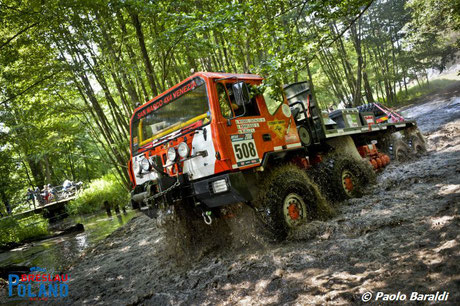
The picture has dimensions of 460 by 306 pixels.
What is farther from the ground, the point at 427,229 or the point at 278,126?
the point at 278,126

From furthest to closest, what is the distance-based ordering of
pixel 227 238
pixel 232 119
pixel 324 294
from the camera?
1. pixel 227 238
2. pixel 232 119
3. pixel 324 294

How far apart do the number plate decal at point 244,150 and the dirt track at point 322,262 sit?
2.53 feet

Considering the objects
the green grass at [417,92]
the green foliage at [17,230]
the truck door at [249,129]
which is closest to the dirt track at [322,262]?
the truck door at [249,129]

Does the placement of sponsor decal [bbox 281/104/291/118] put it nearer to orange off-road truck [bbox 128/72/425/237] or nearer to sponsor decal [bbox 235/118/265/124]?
orange off-road truck [bbox 128/72/425/237]

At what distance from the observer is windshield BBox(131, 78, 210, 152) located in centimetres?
460

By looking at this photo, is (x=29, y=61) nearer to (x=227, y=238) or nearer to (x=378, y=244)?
(x=227, y=238)

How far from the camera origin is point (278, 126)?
17.1 feet

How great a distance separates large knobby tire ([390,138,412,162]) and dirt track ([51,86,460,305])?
301cm

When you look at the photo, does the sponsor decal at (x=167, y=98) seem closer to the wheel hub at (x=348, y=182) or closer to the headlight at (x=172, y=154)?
the headlight at (x=172, y=154)

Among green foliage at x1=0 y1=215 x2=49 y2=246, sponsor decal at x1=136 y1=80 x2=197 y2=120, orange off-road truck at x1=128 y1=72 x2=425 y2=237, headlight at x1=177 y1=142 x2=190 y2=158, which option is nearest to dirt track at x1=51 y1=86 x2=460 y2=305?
orange off-road truck at x1=128 y1=72 x2=425 y2=237

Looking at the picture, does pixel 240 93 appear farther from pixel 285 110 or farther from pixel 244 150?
pixel 285 110

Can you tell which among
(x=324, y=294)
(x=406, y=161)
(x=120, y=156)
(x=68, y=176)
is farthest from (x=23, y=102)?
(x=68, y=176)

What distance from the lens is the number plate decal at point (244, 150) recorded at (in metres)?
4.37

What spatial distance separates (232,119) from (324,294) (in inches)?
101
